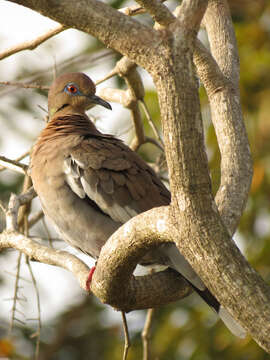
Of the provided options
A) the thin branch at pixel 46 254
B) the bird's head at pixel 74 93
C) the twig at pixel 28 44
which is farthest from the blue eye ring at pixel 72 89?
the thin branch at pixel 46 254

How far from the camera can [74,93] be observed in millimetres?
4637

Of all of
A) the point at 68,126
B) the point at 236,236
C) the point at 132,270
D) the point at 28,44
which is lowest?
the point at 236,236

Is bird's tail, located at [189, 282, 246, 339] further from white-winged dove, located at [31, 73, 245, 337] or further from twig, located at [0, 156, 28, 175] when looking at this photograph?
twig, located at [0, 156, 28, 175]

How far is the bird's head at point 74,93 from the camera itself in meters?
4.62

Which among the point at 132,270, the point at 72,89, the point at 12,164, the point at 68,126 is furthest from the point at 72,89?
the point at 132,270

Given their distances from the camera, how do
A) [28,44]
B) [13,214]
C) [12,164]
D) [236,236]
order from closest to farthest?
[13,214]
[12,164]
[28,44]
[236,236]

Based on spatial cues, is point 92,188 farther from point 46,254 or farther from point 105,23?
point 105,23

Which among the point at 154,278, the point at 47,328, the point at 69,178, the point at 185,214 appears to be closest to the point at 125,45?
the point at 185,214

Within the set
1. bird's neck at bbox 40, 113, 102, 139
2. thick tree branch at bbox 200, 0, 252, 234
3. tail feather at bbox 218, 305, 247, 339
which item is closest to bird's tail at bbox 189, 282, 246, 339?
tail feather at bbox 218, 305, 247, 339

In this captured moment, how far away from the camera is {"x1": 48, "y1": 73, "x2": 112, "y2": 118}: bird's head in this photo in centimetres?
462

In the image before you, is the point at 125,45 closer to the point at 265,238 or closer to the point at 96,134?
the point at 96,134

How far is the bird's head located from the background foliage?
0.14 meters

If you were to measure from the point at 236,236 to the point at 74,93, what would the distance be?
6.74 ft

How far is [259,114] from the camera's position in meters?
5.54
